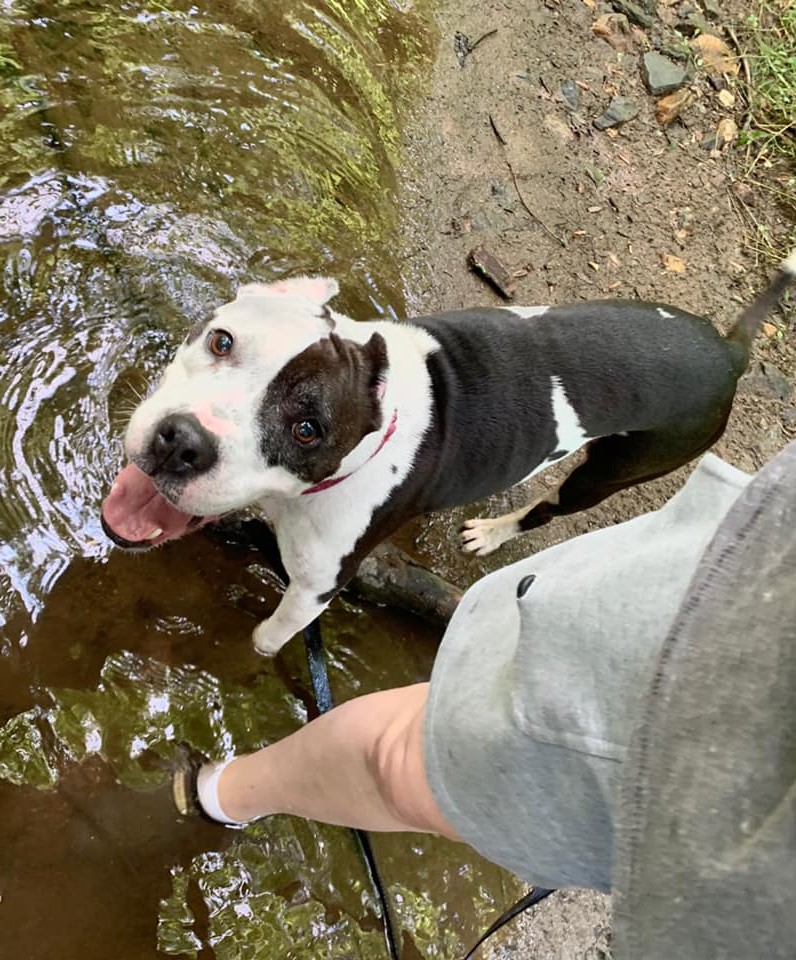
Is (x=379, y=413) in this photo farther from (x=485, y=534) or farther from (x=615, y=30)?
(x=615, y=30)

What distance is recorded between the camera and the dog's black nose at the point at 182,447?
2295 mm

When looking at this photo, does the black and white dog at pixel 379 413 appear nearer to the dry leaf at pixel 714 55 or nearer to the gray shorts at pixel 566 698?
the gray shorts at pixel 566 698

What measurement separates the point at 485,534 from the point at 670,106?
3103mm

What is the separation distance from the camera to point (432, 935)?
3.17 m

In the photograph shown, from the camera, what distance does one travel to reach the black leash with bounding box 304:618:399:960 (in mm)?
2904

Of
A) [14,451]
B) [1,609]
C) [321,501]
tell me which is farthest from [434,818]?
[14,451]

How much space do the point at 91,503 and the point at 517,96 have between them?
11.3ft

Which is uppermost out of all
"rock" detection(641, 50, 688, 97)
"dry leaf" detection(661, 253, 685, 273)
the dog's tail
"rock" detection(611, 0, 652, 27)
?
"rock" detection(611, 0, 652, 27)

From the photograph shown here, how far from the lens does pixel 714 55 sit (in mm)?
5352

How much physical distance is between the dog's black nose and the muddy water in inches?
34.9

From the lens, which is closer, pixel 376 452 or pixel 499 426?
pixel 376 452

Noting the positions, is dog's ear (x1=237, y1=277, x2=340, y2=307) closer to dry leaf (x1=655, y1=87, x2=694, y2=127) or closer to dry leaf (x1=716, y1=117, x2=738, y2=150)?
dry leaf (x1=655, y1=87, x2=694, y2=127)

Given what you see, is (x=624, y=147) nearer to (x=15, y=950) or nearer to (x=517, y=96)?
(x=517, y=96)

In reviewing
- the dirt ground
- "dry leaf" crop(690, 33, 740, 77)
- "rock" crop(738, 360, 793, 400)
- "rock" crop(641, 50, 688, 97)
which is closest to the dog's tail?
the dirt ground
